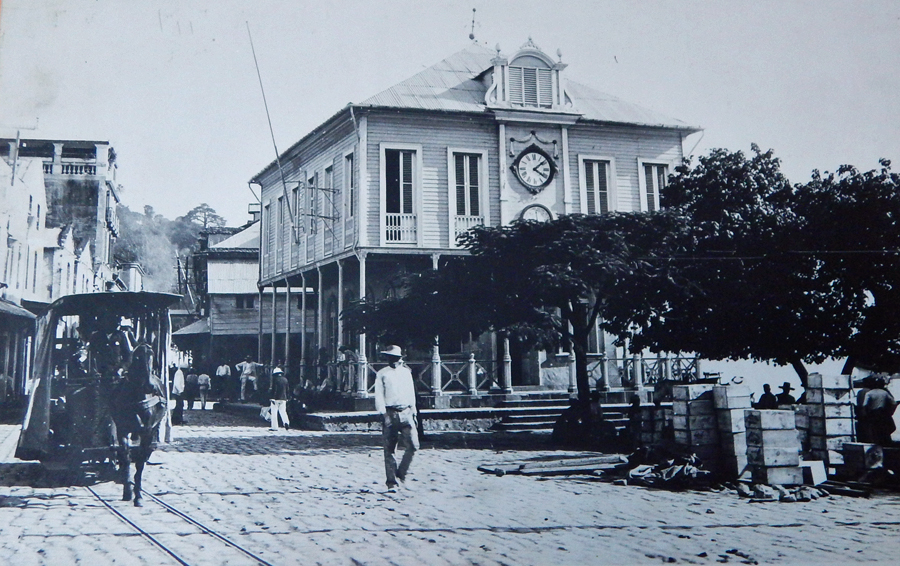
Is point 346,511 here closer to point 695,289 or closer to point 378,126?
point 695,289

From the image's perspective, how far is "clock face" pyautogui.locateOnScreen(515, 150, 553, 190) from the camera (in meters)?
17.8

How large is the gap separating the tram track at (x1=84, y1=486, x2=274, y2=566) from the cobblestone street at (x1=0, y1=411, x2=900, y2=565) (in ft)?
0.12

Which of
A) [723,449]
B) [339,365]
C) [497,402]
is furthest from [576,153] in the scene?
[723,449]

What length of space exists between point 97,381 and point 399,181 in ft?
34.6

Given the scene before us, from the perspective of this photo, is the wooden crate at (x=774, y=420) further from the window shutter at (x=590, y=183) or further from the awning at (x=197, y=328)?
the awning at (x=197, y=328)

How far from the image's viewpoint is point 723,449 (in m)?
8.95

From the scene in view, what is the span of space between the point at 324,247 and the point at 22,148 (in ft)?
40.5

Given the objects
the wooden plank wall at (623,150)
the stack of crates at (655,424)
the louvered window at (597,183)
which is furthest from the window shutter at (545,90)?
the stack of crates at (655,424)

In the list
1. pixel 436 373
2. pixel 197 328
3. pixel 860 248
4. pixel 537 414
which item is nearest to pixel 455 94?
pixel 436 373

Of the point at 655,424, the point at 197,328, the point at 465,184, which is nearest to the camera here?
the point at 655,424

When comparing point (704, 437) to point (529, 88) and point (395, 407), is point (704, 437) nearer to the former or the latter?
point (395, 407)

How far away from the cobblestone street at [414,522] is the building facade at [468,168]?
9.00 meters

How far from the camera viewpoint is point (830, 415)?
9227mm

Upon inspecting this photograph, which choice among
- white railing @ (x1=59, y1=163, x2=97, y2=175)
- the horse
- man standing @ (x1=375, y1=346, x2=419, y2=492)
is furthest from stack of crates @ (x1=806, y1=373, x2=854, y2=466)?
white railing @ (x1=59, y1=163, x2=97, y2=175)
